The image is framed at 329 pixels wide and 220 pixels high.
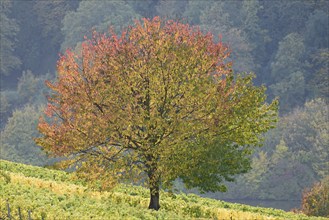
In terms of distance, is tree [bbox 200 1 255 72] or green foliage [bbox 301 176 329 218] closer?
green foliage [bbox 301 176 329 218]

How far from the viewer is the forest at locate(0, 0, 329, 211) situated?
326 ft

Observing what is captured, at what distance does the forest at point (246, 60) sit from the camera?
9931cm

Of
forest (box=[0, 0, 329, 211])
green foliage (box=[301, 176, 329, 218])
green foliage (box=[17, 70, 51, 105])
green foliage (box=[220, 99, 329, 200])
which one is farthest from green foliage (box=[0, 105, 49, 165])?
green foliage (box=[301, 176, 329, 218])

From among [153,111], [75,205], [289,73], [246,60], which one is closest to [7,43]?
[246,60]

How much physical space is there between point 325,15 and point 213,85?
92.6 meters

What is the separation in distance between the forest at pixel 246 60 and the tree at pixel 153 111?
62463 mm

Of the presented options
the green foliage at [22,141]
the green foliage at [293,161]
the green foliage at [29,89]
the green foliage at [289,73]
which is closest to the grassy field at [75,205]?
the green foliage at [293,161]

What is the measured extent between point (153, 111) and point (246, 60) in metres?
96.8

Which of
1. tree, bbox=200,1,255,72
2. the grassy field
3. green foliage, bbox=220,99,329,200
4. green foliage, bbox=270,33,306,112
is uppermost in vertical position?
tree, bbox=200,1,255,72

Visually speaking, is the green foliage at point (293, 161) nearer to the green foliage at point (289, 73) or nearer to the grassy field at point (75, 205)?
the green foliage at point (289, 73)

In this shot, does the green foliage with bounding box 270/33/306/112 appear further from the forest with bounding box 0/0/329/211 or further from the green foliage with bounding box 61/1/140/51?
the green foliage with bounding box 61/1/140/51

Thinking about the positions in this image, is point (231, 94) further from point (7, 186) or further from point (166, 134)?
point (7, 186)

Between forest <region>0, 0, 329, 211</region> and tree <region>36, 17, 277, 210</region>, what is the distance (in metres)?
62.5

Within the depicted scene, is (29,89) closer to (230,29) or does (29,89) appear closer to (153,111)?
(230,29)
